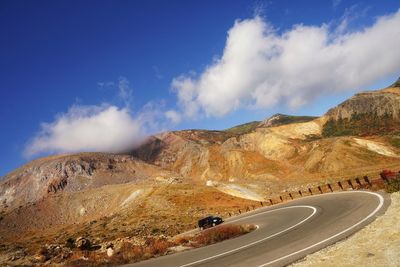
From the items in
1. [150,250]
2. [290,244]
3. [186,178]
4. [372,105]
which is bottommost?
[290,244]

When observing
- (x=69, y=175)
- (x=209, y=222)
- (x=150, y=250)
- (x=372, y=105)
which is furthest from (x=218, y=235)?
(x=69, y=175)

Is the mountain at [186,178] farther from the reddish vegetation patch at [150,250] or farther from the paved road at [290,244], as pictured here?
the paved road at [290,244]

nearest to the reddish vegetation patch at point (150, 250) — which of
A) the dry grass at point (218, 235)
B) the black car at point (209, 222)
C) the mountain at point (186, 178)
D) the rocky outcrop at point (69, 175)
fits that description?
the dry grass at point (218, 235)

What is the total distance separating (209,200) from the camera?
222 feet

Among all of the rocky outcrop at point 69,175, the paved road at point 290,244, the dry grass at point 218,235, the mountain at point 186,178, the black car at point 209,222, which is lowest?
the paved road at point 290,244

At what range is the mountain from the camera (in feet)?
208

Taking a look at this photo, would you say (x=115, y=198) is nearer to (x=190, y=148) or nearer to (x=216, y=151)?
(x=216, y=151)

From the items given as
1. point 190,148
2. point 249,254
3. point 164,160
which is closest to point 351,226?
point 249,254

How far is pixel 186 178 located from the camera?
424 ft

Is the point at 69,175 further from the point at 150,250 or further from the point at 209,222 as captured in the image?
the point at 150,250

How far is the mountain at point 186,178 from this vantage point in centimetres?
6338

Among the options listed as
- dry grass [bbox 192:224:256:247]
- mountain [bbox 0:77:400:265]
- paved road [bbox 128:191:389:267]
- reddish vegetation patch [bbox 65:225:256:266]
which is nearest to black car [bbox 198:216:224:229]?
mountain [bbox 0:77:400:265]

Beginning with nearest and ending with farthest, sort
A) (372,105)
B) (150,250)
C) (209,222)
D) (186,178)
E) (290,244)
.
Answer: (290,244) < (150,250) < (209,222) < (372,105) < (186,178)

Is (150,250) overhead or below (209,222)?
below
